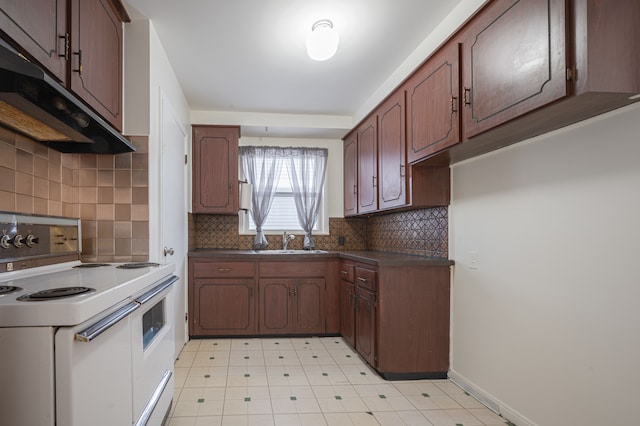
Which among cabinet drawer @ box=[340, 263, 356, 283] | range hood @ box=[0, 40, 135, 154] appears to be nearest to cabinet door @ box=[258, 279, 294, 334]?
cabinet drawer @ box=[340, 263, 356, 283]

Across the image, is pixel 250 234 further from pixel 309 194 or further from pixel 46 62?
pixel 46 62

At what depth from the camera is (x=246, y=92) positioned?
3.65 m

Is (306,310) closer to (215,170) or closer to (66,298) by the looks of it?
(215,170)

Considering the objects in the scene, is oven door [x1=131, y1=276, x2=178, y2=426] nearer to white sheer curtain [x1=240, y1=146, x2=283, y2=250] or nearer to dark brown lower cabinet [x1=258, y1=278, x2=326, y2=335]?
dark brown lower cabinet [x1=258, y1=278, x2=326, y2=335]

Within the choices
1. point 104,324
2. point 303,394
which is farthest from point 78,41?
point 303,394

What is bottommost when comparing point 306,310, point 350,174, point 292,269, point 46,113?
point 306,310

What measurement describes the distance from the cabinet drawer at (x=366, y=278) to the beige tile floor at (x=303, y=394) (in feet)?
2.21

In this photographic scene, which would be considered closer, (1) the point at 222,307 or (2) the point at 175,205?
(2) the point at 175,205

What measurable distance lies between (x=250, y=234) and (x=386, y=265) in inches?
87.8

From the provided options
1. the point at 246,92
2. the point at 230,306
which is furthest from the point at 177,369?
the point at 246,92

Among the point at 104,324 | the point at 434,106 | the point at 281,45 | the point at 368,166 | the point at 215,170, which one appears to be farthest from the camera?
the point at 215,170

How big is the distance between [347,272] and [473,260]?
137cm

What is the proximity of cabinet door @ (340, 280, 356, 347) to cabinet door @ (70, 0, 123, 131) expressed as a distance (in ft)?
7.79

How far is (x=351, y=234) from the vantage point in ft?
15.8
